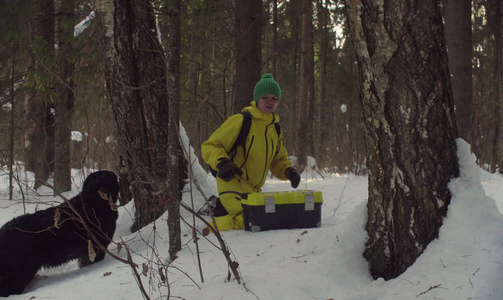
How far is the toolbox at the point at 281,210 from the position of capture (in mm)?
3502

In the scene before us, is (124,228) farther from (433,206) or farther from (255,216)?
(433,206)

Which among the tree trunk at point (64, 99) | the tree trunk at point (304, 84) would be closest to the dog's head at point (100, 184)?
the tree trunk at point (64, 99)

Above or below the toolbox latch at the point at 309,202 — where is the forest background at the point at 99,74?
above

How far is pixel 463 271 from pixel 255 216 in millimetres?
1891

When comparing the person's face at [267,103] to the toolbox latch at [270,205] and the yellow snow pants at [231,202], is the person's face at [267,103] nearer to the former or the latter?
the yellow snow pants at [231,202]

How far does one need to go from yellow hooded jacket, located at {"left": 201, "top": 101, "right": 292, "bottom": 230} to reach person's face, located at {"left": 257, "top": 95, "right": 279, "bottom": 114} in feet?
0.16

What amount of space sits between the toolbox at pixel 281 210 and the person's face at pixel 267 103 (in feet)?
2.87

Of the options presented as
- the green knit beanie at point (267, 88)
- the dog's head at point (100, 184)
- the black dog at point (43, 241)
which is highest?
the green knit beanie at point (267, 88)

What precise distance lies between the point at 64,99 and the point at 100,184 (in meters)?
4.82

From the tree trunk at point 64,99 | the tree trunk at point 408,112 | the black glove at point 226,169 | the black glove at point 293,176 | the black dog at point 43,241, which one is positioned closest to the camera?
the tree trunk at point 408,112

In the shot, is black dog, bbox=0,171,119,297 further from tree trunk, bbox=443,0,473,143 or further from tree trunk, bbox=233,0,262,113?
tree trunk, bbox=443,0,473,143

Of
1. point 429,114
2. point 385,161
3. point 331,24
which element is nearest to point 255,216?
point 385,161

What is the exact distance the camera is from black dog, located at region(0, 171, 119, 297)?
312cm

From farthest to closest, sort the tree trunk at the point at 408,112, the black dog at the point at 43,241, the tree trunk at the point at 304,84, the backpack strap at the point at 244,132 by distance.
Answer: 1. the tree trunk at the point at 304,84
2. the backpack strap at the point at 244,132
3. the black dog at the point at 43,241
4. the tree trunk at the point at 408,112
